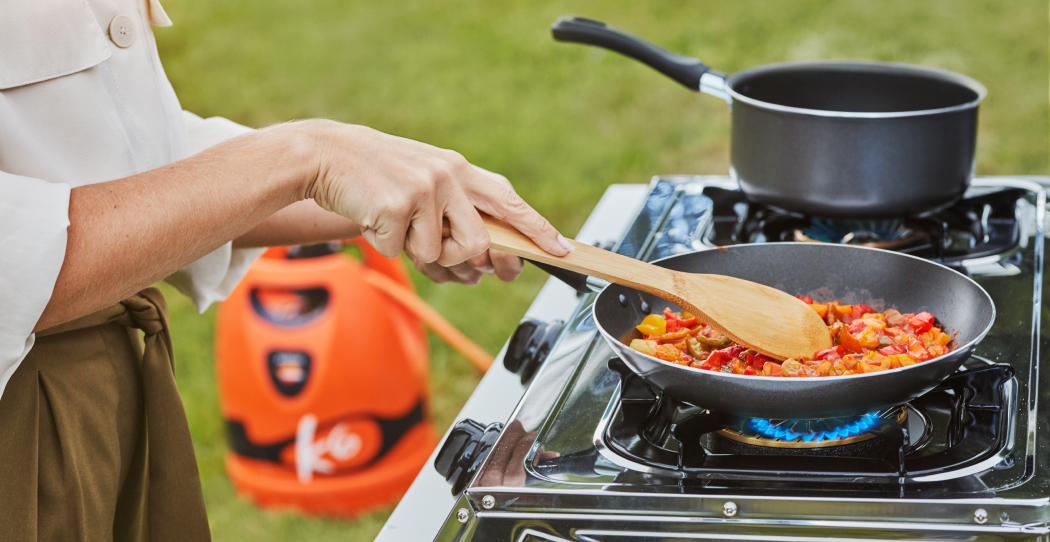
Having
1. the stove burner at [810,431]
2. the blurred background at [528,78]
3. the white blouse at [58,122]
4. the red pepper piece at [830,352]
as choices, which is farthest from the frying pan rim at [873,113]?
the blurred background at [528,78]

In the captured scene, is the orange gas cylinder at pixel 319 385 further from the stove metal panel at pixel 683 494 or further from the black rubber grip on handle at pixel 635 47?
the stove metal panel at pixel 683 494

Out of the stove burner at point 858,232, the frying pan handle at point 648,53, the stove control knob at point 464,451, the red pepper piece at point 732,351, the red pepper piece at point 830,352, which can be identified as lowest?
the stove burner at point 858,232

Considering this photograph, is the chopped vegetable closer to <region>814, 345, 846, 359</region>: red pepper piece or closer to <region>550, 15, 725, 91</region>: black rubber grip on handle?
<region>814, 345, 846, 359</region>: red pepper piece

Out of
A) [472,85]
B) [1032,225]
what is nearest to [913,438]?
[1032,225]

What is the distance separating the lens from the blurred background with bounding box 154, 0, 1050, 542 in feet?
12.8

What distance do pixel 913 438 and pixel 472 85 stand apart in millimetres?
4516

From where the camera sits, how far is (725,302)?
3.81ft

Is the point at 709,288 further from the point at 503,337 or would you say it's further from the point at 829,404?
the point at 503,337

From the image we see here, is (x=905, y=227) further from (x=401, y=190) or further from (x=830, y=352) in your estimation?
(x=401, y=190)

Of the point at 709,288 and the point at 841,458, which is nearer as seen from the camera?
the point at 841,458

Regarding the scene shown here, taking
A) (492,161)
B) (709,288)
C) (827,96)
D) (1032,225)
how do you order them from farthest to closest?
(492,161), (827,96), (1032,225), (709,288)

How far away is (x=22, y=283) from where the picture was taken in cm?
86

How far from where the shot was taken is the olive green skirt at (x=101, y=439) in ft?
3.59

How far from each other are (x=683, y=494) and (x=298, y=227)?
748 millimetres
